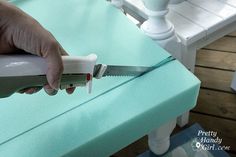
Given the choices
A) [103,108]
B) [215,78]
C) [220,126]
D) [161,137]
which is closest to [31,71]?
[103,108]

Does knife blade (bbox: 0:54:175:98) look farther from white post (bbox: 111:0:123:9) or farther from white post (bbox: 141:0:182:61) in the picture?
white post (bbox: 111:0:123:9)

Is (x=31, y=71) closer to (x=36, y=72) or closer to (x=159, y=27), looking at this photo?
(x=36, y=72)

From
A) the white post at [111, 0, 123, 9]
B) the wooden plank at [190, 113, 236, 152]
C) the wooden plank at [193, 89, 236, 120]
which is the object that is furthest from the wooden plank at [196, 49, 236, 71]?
the white post at [111, 0, 123, 9]

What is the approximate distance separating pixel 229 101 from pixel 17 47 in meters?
0.83

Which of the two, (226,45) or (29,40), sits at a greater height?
(29,40)

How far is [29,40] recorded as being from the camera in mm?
464

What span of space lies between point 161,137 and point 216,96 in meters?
0.45

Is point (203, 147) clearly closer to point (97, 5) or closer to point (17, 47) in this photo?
point (97, 5)

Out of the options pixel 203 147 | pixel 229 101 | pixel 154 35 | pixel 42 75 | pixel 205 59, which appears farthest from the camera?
pixel 205 59

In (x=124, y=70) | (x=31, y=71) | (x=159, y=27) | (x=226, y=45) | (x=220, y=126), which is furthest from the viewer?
(x=226, y=45)

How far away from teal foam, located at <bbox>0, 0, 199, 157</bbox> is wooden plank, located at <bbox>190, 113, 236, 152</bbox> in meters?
0.50

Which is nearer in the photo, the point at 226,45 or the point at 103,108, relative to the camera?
the point at 103,108

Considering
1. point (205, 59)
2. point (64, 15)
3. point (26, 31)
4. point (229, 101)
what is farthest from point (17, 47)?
point (205, 59)

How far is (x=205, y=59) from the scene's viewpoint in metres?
1.29
